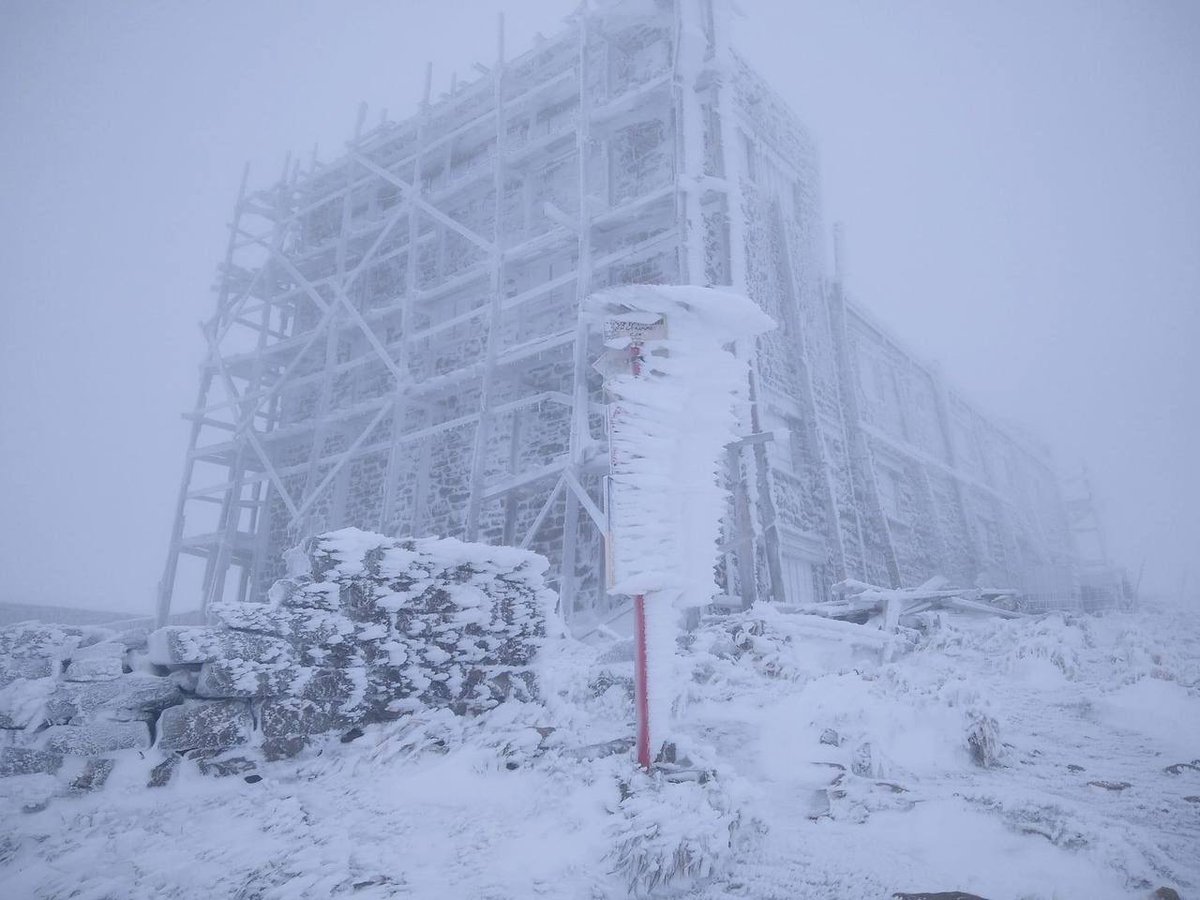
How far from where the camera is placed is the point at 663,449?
3367mm

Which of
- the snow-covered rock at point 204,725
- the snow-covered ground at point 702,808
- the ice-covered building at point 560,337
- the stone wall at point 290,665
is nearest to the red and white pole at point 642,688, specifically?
the snow-covered ground at point 702,808

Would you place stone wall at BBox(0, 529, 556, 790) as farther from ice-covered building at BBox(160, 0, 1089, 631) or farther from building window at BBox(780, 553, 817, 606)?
building window at BBox(780, 553, 817, 606)

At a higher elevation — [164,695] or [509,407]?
[509,407]

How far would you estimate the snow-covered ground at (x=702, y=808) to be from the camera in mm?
2121

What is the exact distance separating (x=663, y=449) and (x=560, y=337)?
6.37 m

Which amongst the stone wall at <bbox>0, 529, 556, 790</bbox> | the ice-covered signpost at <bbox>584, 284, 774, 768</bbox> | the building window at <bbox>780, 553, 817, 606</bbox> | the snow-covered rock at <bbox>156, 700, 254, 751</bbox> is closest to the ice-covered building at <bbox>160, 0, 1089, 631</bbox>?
the building window at <bbox>780, 553, 817, 606</bbox>

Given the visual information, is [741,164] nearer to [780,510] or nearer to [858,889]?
[780,510]

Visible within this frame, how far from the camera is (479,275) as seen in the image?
11195 millimetres

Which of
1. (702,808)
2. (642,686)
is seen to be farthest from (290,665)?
(702,808)

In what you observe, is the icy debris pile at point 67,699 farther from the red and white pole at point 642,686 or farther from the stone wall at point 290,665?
the red and white pole at point 642,686

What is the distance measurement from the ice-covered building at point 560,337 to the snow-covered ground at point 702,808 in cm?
394

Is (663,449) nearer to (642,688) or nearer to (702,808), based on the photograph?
(642,688)

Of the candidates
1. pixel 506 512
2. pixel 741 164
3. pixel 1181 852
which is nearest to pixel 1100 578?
pixel 741 164

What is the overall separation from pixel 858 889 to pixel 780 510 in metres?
7.55
